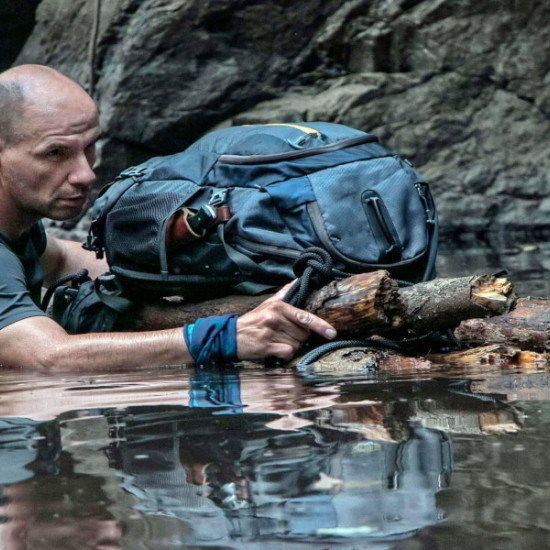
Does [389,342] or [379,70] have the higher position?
[379,70]

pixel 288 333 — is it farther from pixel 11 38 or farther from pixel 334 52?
pixel 11 38

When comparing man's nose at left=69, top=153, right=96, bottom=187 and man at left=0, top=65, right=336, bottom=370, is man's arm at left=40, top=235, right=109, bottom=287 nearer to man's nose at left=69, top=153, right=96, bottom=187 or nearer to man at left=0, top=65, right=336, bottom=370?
man at left=0, top=65, right=336, bottom=370

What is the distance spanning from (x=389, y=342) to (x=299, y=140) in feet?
2.48

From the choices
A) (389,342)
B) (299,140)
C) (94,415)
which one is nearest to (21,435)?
(94,415)

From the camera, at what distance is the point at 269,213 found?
284 centimetres

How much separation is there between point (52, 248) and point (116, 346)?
1424mm

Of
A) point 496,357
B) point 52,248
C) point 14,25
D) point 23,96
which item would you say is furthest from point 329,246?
point 14,25

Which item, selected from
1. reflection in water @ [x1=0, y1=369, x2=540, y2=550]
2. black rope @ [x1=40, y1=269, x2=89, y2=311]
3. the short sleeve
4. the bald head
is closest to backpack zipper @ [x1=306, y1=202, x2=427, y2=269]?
reflection in water @ [x1=0, y1=369, x2=540, y2=550]

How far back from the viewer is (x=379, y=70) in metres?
9.88

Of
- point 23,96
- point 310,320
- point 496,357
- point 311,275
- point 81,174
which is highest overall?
point 23,96

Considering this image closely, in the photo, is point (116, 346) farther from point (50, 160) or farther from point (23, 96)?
point (23, 96)

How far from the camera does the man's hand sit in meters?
2.64

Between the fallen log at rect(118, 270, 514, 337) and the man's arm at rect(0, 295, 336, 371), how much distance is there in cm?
11

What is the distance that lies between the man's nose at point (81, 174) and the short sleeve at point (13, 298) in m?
0.41
